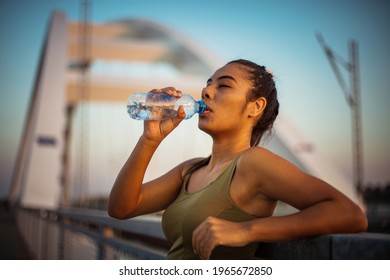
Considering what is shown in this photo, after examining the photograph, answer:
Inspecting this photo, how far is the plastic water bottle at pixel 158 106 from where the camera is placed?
1.45 m

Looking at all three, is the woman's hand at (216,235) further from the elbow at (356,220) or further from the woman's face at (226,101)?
the woman's face at (226,101)

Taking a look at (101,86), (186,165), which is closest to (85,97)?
(101,86)

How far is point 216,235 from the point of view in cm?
109

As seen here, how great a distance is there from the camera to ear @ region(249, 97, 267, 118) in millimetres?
1474

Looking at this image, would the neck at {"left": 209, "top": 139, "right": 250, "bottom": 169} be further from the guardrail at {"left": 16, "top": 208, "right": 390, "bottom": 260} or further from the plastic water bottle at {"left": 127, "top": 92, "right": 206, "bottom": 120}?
the guardrail at {"left": 16, "top": 208, "right": 390, "bottom": 260}

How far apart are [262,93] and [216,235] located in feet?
1.64

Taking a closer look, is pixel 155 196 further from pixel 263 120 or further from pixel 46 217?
pixel 46 217

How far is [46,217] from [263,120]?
195 inches

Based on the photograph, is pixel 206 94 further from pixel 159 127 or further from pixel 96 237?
pixel 96 237

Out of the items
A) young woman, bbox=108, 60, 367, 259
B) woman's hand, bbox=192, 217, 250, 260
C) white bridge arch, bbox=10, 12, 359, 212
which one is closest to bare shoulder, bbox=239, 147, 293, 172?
young woman, bbox=108, 60, 367, 259

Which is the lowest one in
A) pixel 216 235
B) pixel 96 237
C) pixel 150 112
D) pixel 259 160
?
pixel 96 237

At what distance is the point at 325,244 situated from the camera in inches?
43.8
